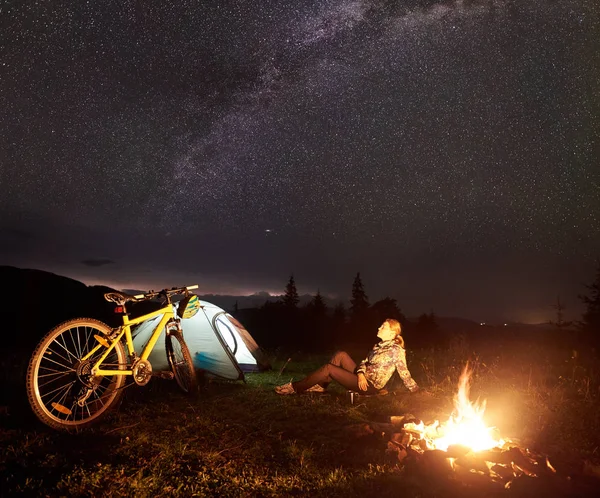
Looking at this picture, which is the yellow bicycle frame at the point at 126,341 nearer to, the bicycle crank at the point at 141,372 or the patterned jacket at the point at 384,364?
the bicycle crank at the point at 141,372

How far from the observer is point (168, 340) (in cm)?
642

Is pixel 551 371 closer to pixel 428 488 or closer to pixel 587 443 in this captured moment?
pixel 587 443

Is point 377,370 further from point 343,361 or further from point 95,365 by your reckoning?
point 95,365

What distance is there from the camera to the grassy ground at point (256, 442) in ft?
11.3

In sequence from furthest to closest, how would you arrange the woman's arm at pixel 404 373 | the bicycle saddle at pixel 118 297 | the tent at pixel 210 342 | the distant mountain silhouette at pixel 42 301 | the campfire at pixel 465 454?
1. the distant mountain silhouette at pixel 42 301
2. the tent at pixel 210 342
3. the woman's arm at pixel 404 373
4. the bicycle saddle at pixel 118 297
5. the campfire at pixel 465 454

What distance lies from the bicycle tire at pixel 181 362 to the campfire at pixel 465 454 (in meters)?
3.02

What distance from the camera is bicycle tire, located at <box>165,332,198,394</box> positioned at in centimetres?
636

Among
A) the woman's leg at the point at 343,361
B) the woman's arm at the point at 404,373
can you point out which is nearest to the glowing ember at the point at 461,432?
the woman's arm at the point at 404,373

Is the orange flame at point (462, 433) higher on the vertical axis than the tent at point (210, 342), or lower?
lower

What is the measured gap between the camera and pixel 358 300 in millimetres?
73938

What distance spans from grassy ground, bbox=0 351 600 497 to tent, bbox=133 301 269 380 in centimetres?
129

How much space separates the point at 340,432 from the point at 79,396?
287 centimetres

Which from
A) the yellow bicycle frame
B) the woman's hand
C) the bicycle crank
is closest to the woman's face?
the woman's hand

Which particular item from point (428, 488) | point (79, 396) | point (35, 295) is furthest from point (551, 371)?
point (35, 295)
